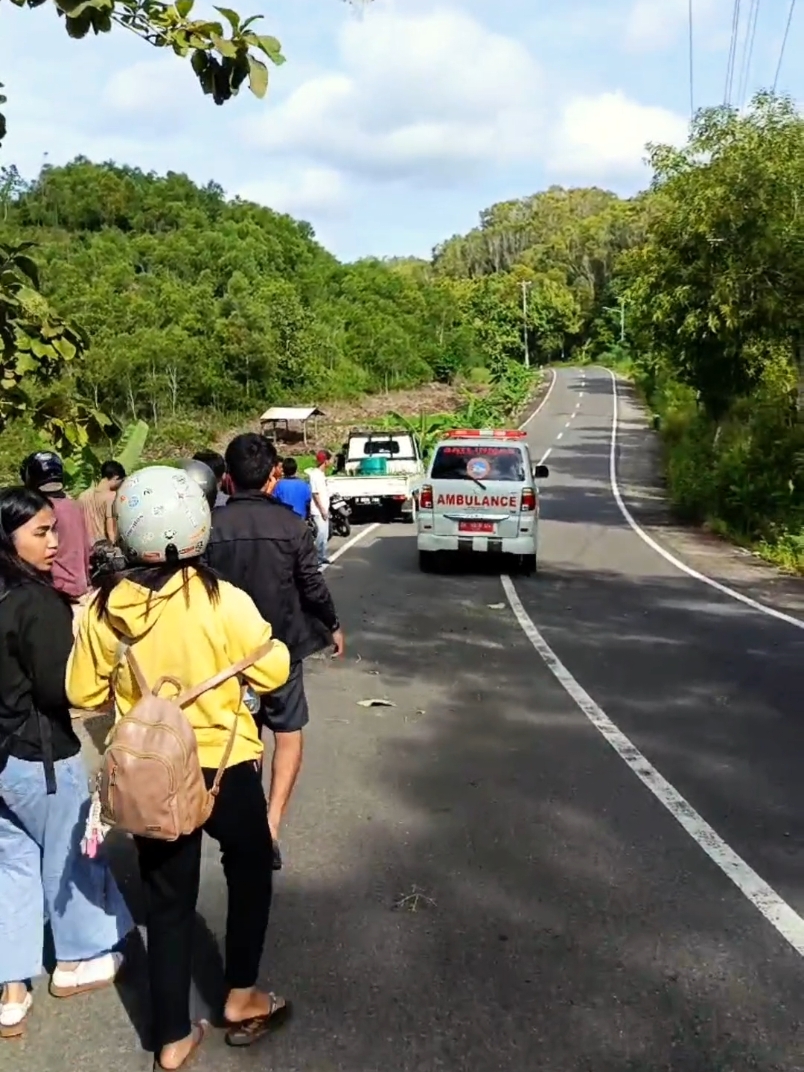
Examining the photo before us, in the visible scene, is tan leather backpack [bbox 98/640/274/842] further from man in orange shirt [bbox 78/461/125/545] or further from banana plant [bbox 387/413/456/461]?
banana plant [bbox 387/413/456/461]

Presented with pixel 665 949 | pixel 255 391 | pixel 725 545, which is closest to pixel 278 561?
pixel 665 949

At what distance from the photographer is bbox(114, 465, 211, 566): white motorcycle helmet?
3.23 metres

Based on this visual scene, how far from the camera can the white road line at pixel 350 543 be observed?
1825 centimetres

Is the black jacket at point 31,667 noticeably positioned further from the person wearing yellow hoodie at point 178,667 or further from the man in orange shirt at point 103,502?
the man in orange shirt at point 103,502

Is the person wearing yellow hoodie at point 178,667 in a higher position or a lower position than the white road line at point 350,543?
higher

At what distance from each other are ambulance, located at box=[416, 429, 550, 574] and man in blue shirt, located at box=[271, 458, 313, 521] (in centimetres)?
304

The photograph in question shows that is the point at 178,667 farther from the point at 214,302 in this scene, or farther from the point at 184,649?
the point at 214,302

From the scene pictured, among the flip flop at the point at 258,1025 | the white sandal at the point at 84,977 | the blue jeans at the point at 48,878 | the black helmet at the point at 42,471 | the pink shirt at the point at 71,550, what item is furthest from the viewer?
the pink shirt at the point at 71,550

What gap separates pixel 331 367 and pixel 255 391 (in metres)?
10.8

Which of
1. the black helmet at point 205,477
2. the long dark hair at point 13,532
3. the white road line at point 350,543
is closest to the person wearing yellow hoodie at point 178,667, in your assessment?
the long dark hair at point 13,532

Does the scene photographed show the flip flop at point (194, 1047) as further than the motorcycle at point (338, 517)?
No

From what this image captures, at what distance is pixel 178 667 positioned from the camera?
3.29 m

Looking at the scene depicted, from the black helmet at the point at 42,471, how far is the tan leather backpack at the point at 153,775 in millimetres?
3241

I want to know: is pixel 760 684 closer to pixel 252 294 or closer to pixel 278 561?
pixel 278 561
